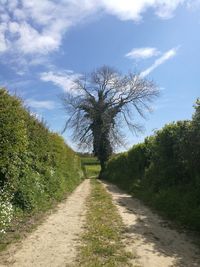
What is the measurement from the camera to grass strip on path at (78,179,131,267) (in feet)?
24.1

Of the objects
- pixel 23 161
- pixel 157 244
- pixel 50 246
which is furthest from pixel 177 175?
pixel 50 246

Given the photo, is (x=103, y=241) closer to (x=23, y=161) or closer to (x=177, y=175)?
(x=23, y=161)

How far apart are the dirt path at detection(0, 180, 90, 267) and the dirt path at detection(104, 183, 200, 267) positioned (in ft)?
4.36

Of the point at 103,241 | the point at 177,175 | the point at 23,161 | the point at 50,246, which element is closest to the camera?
the point at 50,246

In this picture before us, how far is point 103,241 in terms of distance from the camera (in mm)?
8953

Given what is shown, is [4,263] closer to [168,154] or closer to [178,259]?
[178,259]

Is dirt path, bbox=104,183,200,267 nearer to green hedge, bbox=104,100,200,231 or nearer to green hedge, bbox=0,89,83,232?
green hedge, bbox=104,100,200,231

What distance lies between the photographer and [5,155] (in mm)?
10734

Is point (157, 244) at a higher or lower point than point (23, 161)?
lower

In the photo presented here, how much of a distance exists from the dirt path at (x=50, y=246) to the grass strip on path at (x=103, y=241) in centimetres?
25

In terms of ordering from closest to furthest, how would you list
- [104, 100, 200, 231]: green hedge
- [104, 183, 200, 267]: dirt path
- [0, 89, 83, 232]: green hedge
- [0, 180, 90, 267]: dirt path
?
[0, 180, 90, 267]: dirt path
[104, 183, 200, 267]: dirt path
[0, 89, 83, 232]: green hedge
[104, 100, 200, 231]: green hedge

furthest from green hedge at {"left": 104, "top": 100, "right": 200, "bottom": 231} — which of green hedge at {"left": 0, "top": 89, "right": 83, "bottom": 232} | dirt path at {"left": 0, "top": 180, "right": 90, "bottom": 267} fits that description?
green hedge at {"left": 0, "top": 89, "right": 83, "bottom": 232}

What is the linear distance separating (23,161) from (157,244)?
609cm

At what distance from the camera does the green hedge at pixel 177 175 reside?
42.1 feet
